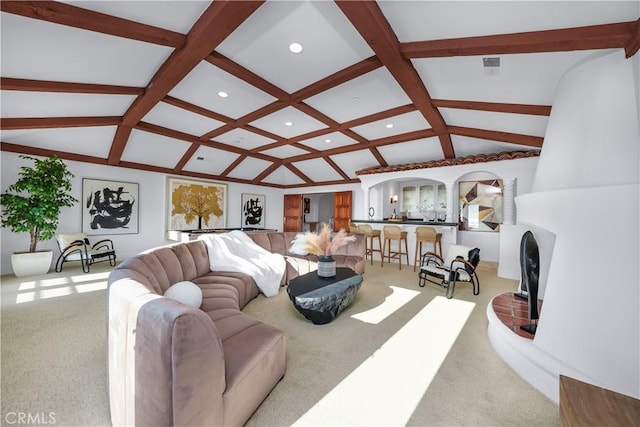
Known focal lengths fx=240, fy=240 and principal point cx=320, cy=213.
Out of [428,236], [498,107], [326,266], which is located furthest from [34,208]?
[498,107]

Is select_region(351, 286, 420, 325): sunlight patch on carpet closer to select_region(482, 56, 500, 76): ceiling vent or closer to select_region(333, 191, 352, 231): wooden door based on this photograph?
select_region(482, 56, 500, 76): ceiling vent

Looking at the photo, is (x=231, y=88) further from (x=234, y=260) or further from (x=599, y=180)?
(x=599, y=180)

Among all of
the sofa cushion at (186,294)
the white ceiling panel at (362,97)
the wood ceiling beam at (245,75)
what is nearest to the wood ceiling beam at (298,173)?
the white ceiling panel at (362,97)

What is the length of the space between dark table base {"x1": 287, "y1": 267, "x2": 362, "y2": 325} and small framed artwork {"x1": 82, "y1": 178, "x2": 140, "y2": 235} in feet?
18.2

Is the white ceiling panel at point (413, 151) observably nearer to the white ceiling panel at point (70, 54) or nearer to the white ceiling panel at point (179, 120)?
the white ceiling panel at point (179, 120)

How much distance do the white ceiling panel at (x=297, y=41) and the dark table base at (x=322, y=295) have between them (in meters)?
2.66

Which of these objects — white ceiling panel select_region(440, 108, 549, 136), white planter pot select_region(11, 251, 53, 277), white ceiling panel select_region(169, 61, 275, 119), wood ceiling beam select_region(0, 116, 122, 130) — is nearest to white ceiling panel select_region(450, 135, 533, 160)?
white ceiling panel select_region(440, 108, 549, 136)

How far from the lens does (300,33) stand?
243 centimetres

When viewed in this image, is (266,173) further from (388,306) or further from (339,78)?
(388,306)

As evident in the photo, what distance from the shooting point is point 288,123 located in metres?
5.01

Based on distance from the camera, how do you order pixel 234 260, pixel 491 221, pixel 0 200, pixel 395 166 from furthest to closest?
pixel 395 166, pixel 491 221, pixel 0 200, pixel 234 260

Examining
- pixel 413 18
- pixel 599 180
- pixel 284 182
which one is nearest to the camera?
Result: pixel 599 180

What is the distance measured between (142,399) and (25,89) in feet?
13.2

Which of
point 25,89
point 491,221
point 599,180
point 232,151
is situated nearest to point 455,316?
point 599,180
